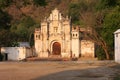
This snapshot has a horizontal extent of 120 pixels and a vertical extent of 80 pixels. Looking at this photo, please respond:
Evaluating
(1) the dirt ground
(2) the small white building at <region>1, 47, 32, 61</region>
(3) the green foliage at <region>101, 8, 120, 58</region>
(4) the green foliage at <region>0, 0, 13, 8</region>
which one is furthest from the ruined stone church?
(4) the green foliage at <region>0, 0, 13, 8</region>

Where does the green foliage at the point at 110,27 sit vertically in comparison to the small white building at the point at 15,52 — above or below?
above

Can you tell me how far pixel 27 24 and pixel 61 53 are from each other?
22789 millimetres

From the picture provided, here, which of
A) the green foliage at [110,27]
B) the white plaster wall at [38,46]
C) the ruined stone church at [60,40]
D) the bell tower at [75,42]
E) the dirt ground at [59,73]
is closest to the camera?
the dirt ground at [59,73]

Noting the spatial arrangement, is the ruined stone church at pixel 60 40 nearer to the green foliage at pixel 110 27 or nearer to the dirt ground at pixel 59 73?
the green foliage at pixel 110 27

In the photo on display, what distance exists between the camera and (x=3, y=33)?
182ft

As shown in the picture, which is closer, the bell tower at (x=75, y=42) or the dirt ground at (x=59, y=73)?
the dirt ground at (x=59, y=73)

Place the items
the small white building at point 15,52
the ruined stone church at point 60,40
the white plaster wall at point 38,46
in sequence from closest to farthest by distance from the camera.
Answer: the small white building at point 15,52
the ruined stone church at point 60,40
the white plaster wall at point 38,46

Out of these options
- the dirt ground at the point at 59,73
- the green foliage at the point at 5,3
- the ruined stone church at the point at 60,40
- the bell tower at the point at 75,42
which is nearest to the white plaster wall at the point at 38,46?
the ruined stone church at the point at 60,40

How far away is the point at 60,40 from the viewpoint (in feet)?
186

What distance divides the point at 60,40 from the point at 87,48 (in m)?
4.38

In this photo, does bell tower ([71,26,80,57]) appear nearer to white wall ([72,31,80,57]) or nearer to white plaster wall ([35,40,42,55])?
white wall ([72,31,80,57])

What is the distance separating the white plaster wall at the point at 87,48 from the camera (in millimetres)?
55034

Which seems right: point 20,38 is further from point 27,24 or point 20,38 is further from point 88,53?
point 88,53

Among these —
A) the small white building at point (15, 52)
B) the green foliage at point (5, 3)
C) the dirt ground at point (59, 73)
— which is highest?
the green foliage at point (5, 3)
